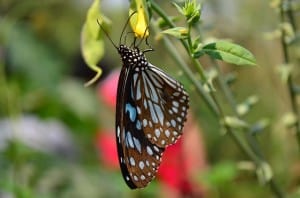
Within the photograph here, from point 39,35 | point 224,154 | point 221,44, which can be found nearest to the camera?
point 221,44

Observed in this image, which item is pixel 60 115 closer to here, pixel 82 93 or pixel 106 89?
pixel 106 89

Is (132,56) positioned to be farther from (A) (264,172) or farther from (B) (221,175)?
(B) (221,175)

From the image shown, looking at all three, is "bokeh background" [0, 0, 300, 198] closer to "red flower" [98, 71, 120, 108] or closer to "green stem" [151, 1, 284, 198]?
"red flower" [98, 71, 120, 108]

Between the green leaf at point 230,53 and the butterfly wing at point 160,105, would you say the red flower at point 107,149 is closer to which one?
the butterfly wing at point 160,105

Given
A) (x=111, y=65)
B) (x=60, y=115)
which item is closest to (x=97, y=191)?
(x=60, y=115)

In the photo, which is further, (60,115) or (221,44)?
(60,115)

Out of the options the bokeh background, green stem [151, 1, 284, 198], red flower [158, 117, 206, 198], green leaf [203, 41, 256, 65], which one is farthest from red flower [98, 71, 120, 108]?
green leaf [203, 41, 256, 65]
